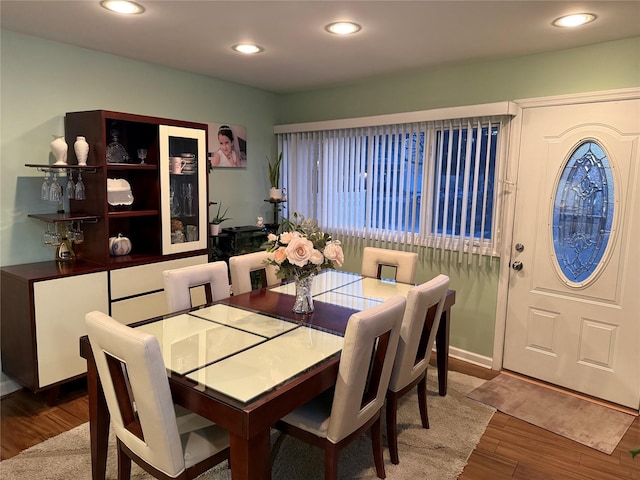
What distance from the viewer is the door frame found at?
9.64 feet

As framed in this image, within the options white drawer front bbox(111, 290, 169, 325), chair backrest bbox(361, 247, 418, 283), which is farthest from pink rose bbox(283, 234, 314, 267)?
white drawer front bbox(111, 290, 169, 325)

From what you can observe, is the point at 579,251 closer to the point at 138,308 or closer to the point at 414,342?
the point at 414,342

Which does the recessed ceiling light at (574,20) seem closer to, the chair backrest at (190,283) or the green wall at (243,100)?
the green wall at (243,100)

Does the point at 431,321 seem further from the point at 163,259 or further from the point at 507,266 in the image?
the point at 163,259

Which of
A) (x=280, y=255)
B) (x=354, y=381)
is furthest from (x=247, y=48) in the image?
(x=354, y=381)

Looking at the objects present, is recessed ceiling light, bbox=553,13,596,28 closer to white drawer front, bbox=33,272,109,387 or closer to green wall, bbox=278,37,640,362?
green wall, bbox=278,37,640,362

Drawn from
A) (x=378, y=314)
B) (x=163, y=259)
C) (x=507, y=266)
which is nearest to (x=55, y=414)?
(x=163, y=259)

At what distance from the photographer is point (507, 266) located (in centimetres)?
334

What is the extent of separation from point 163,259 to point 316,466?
1.81 metres

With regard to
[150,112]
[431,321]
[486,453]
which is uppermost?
[150,112]

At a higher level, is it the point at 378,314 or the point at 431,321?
the point at 378,314

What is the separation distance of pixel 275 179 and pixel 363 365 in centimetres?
305

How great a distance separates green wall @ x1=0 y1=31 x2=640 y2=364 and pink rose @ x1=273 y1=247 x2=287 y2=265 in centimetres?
181

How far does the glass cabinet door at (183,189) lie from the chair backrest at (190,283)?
79 cm
